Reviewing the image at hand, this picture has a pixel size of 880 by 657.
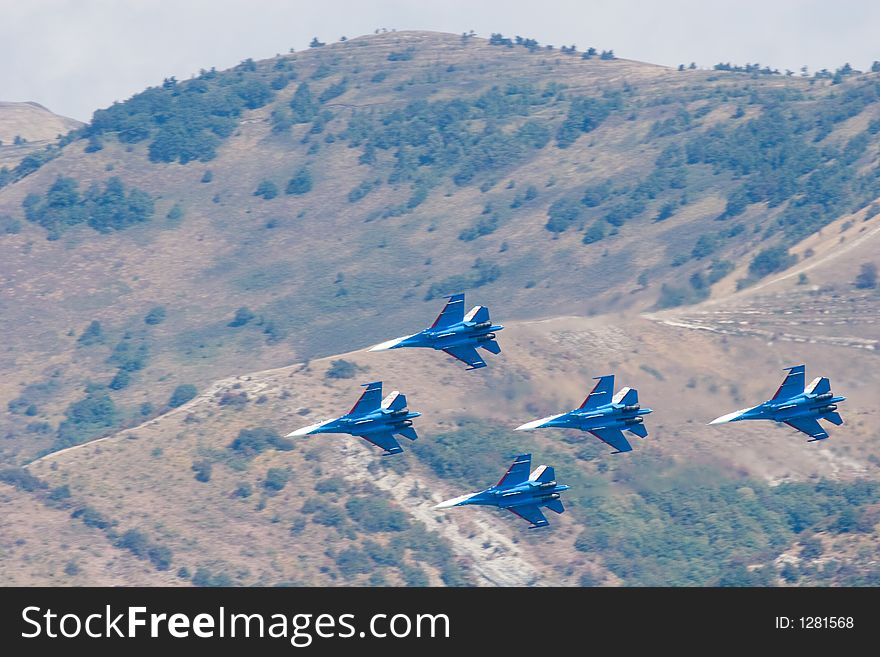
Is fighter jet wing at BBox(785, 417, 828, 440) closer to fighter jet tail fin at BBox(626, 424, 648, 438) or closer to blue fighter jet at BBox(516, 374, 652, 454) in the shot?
fighter jet tail fin at BBox(626, 424, 648, 438)

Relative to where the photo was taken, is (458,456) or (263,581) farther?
(458,456)

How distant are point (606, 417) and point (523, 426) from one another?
5389mm

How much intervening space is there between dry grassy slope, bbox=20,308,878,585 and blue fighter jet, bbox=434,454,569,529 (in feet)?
86.0

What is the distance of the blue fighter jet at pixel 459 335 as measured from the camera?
4149 inches

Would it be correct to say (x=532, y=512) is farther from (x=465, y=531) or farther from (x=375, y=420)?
(x=465, y=531)

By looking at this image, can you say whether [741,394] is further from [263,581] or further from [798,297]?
[263,581]

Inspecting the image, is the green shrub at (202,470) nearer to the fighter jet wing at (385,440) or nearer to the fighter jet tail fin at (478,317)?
the fighter jet wing at (385,440)

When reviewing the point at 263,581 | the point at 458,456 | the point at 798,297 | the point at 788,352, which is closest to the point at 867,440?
the point at 788,352

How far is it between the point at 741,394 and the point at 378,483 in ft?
116

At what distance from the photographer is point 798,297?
181500 millimetres

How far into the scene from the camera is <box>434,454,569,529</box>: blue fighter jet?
10850cm

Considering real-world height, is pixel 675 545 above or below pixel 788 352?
below

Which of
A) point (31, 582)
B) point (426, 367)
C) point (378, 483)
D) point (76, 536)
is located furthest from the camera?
point (426, 367)

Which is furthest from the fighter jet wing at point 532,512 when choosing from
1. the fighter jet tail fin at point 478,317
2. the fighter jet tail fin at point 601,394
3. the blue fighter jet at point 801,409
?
the blue fighter jet at point 801,409
